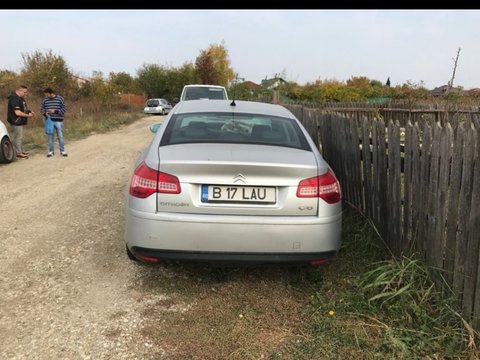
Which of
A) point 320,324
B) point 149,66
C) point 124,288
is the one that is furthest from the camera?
point 149,66

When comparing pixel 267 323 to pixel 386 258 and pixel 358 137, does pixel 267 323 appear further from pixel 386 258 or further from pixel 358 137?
pixel 358 137

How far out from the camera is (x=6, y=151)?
942cm

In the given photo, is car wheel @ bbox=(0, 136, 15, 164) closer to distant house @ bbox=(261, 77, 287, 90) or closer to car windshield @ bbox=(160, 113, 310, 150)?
car windshield @ bbox=(160, 113, 310, 150)

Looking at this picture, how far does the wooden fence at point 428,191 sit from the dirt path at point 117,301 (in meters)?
1.00

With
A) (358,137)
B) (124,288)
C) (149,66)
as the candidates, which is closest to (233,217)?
(124,288)

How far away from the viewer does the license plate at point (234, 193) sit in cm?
302

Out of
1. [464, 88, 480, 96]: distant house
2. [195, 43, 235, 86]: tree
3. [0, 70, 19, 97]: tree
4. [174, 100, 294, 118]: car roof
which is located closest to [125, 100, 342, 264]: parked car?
[174, 100, 294, 118]: car roof

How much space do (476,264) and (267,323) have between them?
4.76ft

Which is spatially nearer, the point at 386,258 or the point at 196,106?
the point at 386,258

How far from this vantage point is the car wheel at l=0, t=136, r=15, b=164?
30.3ft

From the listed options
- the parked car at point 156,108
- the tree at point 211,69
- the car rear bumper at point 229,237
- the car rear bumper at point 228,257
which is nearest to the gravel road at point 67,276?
the car rear bumper at point 228,257

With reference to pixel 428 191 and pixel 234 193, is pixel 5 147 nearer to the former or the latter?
pixel 234 193

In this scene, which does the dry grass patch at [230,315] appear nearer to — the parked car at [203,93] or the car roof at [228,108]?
the car roof at [228,108]

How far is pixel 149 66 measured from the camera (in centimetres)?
4956
